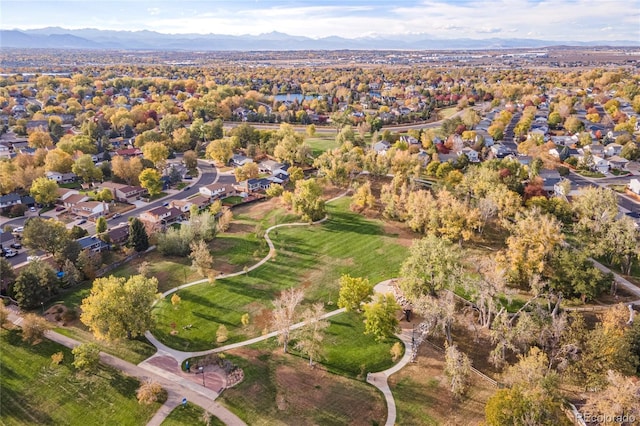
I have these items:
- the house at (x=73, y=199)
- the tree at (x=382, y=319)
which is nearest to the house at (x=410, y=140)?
the house at (x=73, y=199)

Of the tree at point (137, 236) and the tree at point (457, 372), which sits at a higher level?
the tree at point (137, 236)

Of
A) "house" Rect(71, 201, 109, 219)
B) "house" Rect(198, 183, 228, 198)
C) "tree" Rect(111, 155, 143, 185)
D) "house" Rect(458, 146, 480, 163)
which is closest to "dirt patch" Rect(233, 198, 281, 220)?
"house" Rect(198, 183, 228, 198)

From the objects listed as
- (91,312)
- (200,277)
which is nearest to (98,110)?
(200,277)

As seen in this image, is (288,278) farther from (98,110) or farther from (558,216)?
(98,110)

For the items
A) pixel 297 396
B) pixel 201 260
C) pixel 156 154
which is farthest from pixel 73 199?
pixel 297 396

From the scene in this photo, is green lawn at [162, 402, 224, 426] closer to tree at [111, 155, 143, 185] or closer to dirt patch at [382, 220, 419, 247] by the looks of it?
dirt patch at [382, 220, 419, 247]

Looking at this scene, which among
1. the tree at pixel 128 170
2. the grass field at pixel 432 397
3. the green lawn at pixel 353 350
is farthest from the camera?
the tree at pixel 128 170

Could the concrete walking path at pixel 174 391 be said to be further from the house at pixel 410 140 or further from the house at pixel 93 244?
the house at pixel 410 140
